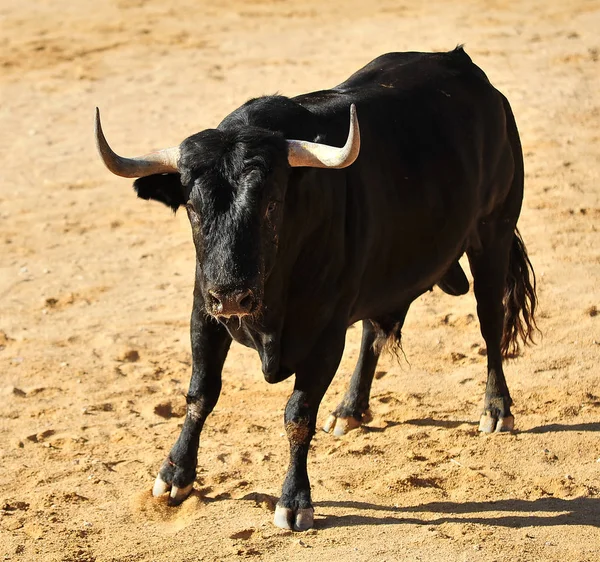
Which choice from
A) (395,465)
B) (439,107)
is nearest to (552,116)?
(439,107)

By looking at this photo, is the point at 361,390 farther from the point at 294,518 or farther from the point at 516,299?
the point at 294,518

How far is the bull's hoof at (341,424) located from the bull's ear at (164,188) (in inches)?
78.3

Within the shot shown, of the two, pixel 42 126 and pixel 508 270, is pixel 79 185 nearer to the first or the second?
pixel 42 126

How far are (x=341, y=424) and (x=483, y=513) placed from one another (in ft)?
4.36

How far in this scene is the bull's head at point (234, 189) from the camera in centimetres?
505

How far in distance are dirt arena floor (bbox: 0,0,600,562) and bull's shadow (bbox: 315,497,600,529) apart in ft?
0.04

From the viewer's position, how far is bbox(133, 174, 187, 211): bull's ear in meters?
5.53

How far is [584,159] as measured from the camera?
11.2 meters

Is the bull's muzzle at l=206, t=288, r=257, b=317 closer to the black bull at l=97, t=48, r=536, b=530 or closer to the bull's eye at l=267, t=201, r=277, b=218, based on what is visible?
the black bull at l=97, t=48, r=536, b=530

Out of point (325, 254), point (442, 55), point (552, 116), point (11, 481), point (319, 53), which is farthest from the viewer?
point (319, 53)

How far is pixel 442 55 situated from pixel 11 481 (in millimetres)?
3720

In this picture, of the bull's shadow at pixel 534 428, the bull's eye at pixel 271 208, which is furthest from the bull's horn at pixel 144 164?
the bull's shadow at pixel 534 428

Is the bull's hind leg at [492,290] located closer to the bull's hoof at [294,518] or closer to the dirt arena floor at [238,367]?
the dirt arena floor at [238,367]

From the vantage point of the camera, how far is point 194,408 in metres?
5.96
